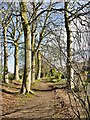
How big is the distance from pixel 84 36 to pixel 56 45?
210 mm

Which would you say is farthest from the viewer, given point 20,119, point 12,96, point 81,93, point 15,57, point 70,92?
point 15,57

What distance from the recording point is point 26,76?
263 inches

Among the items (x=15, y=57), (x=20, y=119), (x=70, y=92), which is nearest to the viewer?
(x=70, y=92)

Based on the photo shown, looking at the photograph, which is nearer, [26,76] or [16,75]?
[26,76]

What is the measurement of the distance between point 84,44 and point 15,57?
30.0 ft

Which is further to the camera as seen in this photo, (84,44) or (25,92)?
(25,92)

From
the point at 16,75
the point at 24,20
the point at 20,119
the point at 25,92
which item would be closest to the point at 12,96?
the point at 25,92

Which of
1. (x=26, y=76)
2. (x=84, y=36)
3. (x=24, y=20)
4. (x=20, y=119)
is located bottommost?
(x=20, y=119)

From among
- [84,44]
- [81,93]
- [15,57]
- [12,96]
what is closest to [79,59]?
[84,44]

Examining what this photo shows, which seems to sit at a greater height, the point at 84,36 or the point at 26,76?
the point at 84,36

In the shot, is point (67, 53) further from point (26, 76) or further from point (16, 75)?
point (16, 75)

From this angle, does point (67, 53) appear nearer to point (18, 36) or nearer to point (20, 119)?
point (20, 119)

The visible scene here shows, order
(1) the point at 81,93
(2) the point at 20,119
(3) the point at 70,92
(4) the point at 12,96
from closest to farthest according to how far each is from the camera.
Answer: (1) the point at 81,93
(3) the point at 70,92
(2) the point at 20,119
(4) the point at 12,96

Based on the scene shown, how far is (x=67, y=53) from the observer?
5.39ft
